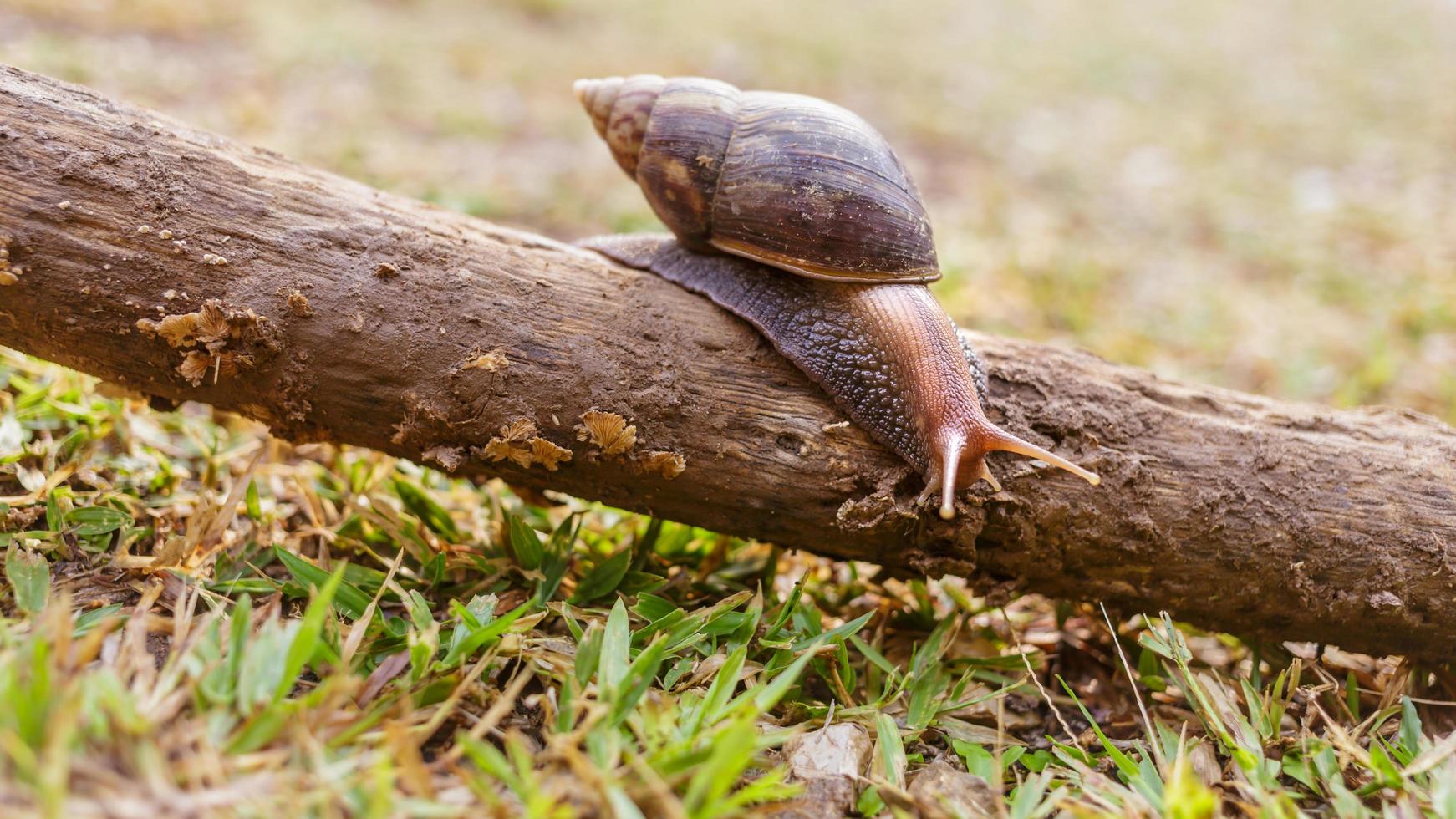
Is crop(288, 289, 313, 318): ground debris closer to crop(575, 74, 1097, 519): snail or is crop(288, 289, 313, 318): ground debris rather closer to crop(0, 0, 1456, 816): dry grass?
crop(0, 0, 1456, 816): dry grass

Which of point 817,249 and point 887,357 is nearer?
point 887,357

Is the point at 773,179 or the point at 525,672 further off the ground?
the point at 773,179

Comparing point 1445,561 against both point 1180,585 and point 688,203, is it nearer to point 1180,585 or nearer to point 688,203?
point 1180,585

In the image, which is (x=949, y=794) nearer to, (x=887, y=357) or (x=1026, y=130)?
(x=887, y=357)

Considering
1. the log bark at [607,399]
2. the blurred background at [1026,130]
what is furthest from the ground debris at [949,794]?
the blurred background at [1026,130]

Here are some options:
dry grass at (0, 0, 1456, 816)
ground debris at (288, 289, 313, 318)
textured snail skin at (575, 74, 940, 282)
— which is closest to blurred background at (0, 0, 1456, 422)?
dry grass at (0, 0, 1456, 816)

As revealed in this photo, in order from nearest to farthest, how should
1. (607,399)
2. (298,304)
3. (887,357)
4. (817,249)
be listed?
(298,304)
(607,399)
(887,357)
(817,249)

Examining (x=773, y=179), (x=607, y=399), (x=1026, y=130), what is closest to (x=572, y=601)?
(x=607, y=399)
